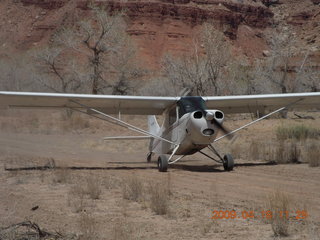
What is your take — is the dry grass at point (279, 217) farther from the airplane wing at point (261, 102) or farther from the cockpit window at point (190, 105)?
the airplane wing at point (261, 102)

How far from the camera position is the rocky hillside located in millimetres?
74062

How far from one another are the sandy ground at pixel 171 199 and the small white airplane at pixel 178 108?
82cm

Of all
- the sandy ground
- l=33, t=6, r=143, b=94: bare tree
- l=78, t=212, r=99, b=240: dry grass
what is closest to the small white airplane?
the sandy ground

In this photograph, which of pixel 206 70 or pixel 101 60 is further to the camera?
pixel 101 60

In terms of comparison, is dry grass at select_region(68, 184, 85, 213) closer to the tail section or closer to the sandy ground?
the sandy ground

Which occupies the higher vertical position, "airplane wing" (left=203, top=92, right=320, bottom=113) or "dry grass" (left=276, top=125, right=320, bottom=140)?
"airplane wing" (left=203, top=92, right=320, bottom=113)

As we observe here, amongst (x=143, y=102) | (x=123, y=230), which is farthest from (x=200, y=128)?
(x=123, y=230)

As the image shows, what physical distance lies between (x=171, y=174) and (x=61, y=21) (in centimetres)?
6516

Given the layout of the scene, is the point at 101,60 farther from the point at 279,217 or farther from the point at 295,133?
the point at 279,217

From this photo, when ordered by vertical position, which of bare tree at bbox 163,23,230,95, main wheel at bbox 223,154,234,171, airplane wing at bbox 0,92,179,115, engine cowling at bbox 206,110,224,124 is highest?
bare tree at bbox 163,23,230,95

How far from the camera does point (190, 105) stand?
45.5 ft

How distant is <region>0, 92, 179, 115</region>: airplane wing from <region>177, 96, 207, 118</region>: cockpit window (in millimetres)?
611

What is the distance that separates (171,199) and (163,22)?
69.3 m

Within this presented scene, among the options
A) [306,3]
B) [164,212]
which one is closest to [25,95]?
[164,212]
